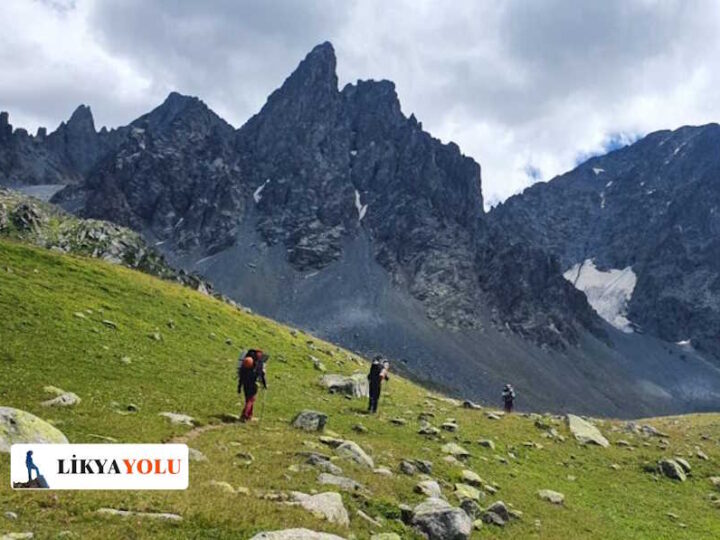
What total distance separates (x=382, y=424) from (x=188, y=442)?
13326mm

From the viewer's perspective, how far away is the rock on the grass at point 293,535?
12195mm

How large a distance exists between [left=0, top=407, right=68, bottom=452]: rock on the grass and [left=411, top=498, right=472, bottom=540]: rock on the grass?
395 inches

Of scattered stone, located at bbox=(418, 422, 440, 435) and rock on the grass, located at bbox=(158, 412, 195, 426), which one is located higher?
rock on the grass, located at bbox=(158, 412, 195, 426)

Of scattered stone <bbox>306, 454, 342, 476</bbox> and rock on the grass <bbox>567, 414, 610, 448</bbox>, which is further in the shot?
rock on the grass <bbox>567, 414, 610, 448</bbox>

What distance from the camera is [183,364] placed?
35.8 metres

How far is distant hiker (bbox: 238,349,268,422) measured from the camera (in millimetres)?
26766

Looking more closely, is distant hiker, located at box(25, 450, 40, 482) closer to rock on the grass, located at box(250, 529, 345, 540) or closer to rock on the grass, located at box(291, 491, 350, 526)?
rock on the grass, located at box(250, 529, 345, 540)

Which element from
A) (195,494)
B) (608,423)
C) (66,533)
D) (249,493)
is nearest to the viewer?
(66,533)

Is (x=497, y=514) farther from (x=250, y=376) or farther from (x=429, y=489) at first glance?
(x=250, y=376)

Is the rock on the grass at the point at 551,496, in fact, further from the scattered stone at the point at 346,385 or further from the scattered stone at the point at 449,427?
the scattered stone at the point at 346,385

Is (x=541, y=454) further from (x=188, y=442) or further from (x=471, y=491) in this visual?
(x=188, y=442)

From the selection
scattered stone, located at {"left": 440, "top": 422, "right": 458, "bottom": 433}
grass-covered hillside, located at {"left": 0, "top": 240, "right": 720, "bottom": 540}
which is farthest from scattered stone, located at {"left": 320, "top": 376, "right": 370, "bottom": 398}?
scattered stone, located at {"left": 440, "top": 422, "right": 458, "bottom": 433}

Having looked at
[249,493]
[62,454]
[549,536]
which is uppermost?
[62,454]

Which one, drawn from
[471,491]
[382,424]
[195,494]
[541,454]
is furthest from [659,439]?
[195,494]
